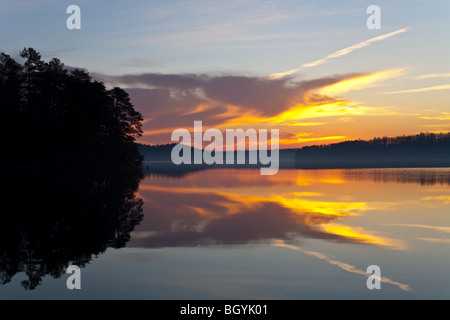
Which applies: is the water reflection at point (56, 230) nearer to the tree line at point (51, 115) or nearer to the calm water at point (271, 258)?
the calm water at point (271, 258)

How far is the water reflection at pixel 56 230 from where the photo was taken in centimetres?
1454

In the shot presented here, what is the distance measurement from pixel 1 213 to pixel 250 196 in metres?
20.7

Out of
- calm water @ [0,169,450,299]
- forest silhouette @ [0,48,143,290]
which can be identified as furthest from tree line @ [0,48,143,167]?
calm water @ [0,169,450,299]

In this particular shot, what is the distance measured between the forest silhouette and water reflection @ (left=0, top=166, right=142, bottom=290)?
36 millimetres

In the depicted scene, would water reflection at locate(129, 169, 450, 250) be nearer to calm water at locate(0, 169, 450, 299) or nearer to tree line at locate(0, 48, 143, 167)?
calm water at locate(0, 169, 450, 299)

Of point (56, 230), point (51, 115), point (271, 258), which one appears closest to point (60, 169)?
point (51, 115)

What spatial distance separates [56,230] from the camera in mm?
20078

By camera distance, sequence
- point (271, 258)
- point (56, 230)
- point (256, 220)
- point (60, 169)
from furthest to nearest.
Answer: point (60, 169)
point (256, 220)
point (56, 230)
point (271, 258)

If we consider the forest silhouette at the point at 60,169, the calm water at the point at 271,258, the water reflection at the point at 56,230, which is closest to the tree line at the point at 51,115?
the forest silhouette at the point at 60,169

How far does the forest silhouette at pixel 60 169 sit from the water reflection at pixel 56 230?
0.04 metres

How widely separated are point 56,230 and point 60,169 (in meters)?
56.0

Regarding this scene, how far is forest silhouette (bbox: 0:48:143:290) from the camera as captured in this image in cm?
1700

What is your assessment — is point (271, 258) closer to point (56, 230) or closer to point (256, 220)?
point (256, 220)
